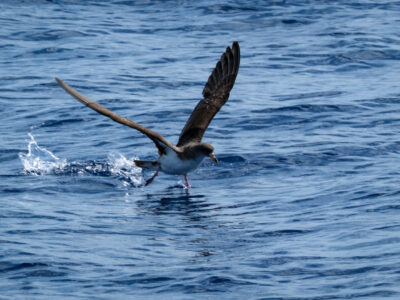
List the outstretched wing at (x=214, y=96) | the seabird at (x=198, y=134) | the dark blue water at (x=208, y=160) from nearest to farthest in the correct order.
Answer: the dark blue water at (x=208, y=160), the seabird at (x=198, y=134), the outstretched wing at (x=214, y=96)

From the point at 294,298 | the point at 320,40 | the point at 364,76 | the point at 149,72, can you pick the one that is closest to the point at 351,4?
the point at 320,40

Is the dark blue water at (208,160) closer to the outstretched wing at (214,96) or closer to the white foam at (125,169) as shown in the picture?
the white foam at (125,169)

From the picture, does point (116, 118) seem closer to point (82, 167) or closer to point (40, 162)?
point (82, 167)

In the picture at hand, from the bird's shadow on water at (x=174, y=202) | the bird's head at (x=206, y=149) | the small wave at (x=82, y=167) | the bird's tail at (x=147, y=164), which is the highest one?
the bird's head at (x=206, y=149)

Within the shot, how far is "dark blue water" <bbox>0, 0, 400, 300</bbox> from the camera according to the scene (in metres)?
8.78

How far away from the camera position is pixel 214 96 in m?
13.5

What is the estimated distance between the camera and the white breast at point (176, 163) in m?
12.3

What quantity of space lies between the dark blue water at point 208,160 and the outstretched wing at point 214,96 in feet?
2.54

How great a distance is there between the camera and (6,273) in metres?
8.75

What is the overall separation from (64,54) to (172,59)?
9.39 feet

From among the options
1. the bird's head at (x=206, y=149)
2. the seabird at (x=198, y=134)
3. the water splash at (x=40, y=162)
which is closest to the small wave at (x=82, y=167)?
the water splash at (x=40, y=162)

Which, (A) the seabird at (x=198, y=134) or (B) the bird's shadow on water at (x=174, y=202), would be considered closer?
(B) the bird's shadow on water at (x=174, y=202)

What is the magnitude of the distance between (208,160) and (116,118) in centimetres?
458

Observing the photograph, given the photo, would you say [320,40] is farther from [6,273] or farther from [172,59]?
[6,273]
